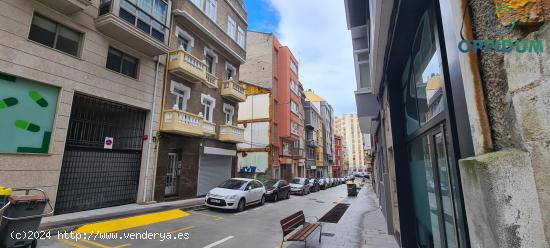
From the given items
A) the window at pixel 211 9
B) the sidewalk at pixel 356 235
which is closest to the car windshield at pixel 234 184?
the sidewalk at pixel 356 235

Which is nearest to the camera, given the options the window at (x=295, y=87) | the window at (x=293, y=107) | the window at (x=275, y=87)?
the window at (x=275, y=87)

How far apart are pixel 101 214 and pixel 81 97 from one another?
4851mm

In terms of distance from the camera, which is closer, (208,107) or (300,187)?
(208,107)

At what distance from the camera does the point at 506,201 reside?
987mm

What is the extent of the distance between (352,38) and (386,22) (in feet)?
24.0

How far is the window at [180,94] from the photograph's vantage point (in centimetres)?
1456

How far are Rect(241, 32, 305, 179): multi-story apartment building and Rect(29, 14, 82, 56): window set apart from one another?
20639mm

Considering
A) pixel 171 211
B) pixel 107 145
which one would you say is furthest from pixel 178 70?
pixel 171 211

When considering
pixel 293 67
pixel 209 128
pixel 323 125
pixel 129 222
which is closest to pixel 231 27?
pixel 209 128

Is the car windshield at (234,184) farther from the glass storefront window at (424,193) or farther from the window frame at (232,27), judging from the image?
the window frame at (232,27)

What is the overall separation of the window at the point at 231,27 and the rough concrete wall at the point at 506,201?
20.5 m

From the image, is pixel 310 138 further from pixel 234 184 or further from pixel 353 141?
pixel 353 141

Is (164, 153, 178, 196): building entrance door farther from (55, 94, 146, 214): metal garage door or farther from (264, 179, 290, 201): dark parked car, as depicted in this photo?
(264, 179, 290, 201): dark parked car

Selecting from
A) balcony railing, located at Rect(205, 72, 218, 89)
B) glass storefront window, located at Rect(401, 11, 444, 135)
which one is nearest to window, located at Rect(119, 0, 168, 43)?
balcony railing, located at Rect(205, 72, 218, 89)
